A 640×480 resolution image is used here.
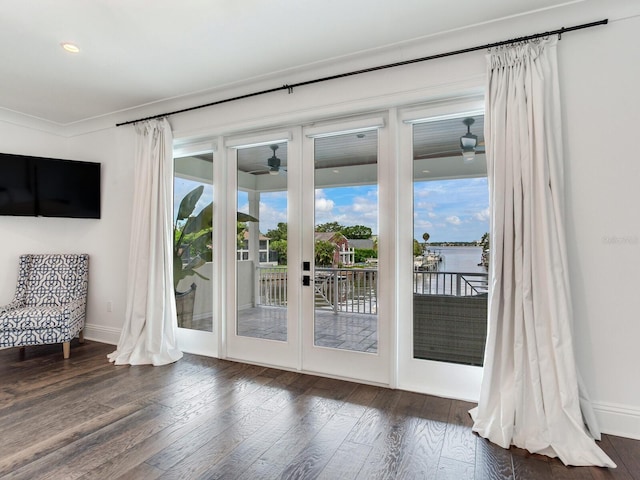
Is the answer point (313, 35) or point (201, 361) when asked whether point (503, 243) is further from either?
point (201, 361)

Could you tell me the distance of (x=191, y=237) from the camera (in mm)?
4012

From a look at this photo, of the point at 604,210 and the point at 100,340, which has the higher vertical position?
the point at 604,210

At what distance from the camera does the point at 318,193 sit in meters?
3.37

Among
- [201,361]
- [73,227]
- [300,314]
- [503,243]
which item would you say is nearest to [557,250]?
[503,243]

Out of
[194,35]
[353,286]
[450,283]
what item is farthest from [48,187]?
[450,283]

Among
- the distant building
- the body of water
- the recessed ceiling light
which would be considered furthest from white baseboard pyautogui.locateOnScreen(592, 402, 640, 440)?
the recessed ceiling light

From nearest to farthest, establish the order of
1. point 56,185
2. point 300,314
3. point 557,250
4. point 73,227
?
point 557,250, point 300,314, point 56,185, point 73,227

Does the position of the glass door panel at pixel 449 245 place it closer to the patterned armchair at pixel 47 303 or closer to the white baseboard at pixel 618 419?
the white baseboard at pixel 618 419

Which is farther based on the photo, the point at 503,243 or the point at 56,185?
the point at 56,185

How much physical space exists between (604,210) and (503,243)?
25.3 inches

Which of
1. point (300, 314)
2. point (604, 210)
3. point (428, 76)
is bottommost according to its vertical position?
point (300, 314)

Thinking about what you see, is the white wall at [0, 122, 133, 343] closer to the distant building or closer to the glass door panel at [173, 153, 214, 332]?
the glass door panel at [173, 153, 214, 332]

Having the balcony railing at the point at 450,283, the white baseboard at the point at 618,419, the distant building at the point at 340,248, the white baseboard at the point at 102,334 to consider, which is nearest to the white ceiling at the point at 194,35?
the distant building at the point at 340,248

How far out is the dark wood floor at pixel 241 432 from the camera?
6.40ft
